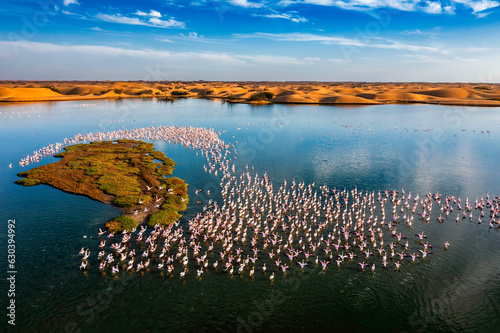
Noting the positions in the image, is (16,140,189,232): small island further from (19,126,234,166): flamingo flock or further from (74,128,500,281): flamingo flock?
(19,126,234,166): flamingo flock

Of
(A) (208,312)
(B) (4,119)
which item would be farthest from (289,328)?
(B) (4,119)

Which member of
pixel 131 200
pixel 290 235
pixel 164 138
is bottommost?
pixel 290 235

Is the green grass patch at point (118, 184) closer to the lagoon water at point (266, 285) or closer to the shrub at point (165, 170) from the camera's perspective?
the lagoon water at point (266, 285)

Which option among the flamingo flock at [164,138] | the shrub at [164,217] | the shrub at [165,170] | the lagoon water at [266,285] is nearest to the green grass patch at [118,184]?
the lagoon water at [266,285]

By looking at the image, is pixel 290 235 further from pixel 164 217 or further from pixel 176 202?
pixel 176 202

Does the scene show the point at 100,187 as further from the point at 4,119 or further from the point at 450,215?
the point at 4,119

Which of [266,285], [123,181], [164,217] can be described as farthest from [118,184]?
[266,285]
